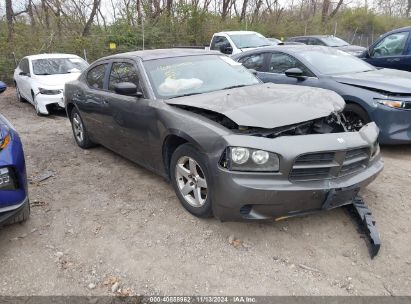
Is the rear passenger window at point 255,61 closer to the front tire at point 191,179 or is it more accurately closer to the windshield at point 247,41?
the front tire at point 191,179

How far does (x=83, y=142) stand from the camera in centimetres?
603

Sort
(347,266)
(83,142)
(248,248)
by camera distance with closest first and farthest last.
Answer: (347,266) < (248,248) < (83,142)

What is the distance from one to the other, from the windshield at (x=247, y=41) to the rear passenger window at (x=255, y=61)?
4.77m

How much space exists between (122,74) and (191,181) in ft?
6.12

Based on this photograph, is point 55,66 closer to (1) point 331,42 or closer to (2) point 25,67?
(2) point 25,67

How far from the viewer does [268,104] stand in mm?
3479

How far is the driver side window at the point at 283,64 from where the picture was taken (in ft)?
20.4

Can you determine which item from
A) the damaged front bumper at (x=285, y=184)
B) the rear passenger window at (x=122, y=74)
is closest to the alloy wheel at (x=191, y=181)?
the damaged front bumper at (x=285, y=184)

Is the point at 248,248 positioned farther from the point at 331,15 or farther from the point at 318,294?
the point at 331,15

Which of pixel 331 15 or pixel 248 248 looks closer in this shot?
pixel 248 248

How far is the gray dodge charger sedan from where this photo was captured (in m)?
2.95

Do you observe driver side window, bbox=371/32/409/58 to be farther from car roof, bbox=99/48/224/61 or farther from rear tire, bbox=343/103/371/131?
car roof, bbox=99/48/224/61

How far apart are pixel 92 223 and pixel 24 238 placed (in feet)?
2.03

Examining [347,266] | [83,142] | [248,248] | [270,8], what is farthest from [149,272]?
[270,8]
